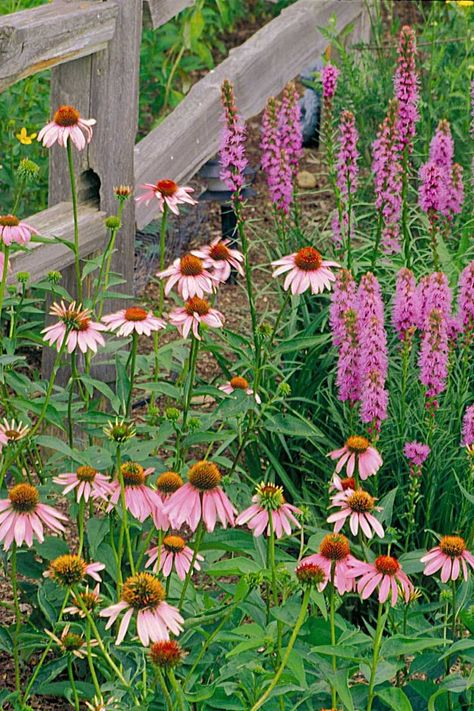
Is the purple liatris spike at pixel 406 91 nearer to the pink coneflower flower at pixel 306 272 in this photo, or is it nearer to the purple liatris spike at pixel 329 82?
the purple liatris spike at pixel 329 82

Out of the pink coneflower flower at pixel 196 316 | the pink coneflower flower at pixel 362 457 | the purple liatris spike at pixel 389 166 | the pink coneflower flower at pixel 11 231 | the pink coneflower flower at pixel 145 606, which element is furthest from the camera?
the purple liatris spike at pixel 389 166

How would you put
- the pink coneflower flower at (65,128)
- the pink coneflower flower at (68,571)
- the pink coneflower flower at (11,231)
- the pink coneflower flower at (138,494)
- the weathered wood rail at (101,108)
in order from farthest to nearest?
the weathered wood rail at (101,108) → the pink coneflower flower at (65,128) → the pink coneflower flower at (11,231) → the pink coneflower flower at (138,494) → the pink coneflower flower at (68,571)

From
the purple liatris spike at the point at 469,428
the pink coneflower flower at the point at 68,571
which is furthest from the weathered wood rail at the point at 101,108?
the pink coneflower flower at the point at 68,571

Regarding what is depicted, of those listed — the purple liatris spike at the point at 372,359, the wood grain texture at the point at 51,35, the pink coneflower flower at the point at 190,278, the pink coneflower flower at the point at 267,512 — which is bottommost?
the pink coneflower flower at the point at 267,512

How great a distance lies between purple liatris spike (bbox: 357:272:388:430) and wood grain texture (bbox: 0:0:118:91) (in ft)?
3.44

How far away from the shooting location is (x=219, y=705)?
205cm

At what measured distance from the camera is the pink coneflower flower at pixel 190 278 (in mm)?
2307

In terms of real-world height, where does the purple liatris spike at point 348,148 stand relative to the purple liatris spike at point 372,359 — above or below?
above

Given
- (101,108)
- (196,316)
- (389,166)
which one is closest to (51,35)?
(101,108)

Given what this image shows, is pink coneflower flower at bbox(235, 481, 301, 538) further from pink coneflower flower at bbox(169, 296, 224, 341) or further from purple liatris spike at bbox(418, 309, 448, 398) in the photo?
purple liatris spike at bbox(418, 309, 448, 398)

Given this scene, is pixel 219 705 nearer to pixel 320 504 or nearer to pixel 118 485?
pixel 118 485

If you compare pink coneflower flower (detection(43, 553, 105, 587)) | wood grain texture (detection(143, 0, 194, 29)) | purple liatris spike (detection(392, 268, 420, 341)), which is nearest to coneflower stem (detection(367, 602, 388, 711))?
pink coneflower flower (detection(43, 553, 105, 587))

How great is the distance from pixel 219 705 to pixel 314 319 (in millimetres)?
1558

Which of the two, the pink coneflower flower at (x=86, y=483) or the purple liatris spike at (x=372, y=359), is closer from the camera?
the pink coneflower flower at (x=86, y=483)
